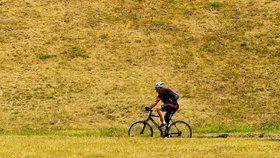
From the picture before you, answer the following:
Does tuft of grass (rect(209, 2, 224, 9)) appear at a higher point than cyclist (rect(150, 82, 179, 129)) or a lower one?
higher

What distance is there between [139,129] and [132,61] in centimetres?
1985

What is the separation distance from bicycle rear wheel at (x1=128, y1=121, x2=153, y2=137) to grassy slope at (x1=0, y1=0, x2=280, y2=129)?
8.05 meters

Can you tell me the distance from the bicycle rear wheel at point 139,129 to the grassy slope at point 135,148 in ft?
4.77

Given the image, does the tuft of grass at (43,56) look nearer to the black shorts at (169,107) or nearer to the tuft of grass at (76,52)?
the tuft of grass at (76,52)

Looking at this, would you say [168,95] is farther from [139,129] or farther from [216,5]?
[216,5]

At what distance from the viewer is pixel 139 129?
96.5 ft

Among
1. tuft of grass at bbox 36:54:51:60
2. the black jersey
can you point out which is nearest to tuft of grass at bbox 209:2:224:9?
tuft of grass at bbox 36:54:51:60

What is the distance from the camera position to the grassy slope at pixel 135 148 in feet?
75.2

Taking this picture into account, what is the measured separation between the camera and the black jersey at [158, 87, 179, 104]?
2856 centimetres

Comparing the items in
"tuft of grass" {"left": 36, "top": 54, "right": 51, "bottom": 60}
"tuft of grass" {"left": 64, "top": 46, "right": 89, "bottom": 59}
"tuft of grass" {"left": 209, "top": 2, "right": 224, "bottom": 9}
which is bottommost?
"tuft of grass" {"left": 36, "top": 54, "right": 51, "bottom": 60}

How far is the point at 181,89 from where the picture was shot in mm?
43625

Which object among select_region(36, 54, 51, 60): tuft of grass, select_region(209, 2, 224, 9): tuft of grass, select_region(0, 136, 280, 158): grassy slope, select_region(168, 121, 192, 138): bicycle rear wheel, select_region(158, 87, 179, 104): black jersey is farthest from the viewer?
select_region(209, 2, 224, 9): tuft of grass

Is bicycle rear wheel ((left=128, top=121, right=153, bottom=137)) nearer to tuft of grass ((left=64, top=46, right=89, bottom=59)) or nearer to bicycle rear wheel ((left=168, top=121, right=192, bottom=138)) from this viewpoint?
bicycle rear wheel ((left=168, top=121, right=192, bottom=138))

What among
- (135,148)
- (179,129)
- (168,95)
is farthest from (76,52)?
(135,148)
